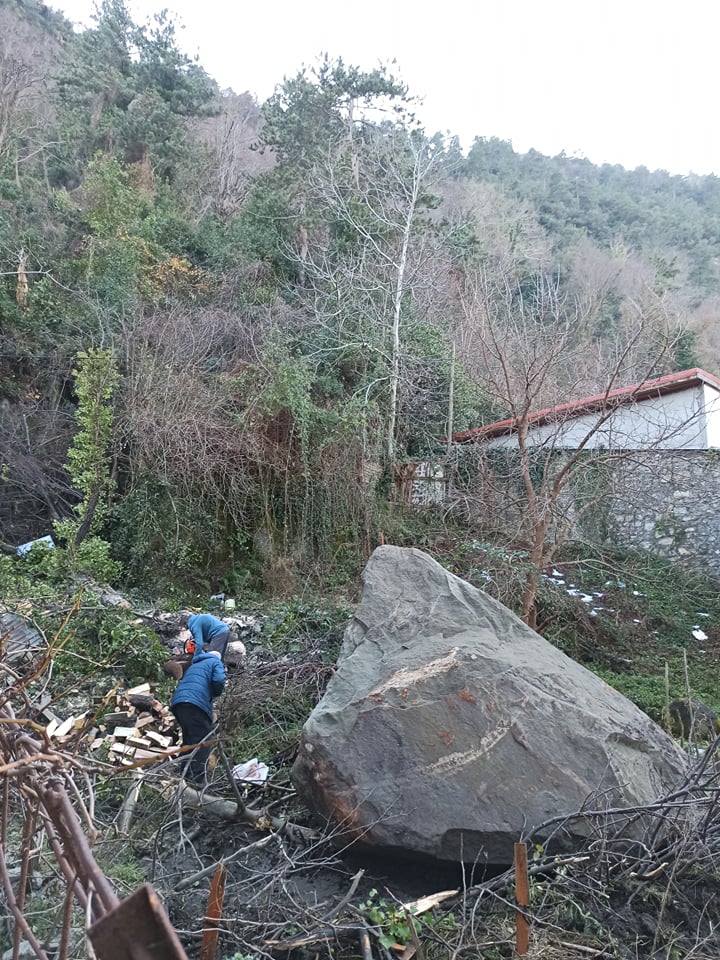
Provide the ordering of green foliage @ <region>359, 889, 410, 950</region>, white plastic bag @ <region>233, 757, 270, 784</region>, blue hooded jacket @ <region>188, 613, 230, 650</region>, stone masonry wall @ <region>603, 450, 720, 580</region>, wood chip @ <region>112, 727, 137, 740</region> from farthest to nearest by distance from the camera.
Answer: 1. stone masonry wall @ <region>603, 450, 720, 580</region>
2. wood chip @ <region>112, 727, 137, 740</region>
3. blue hooded jacket @ <region>188, 613, 230, 650</region>
4. white plastic bag @ <region>233, 757, 270, 784</region>
5. green foliage @ <region>359, 889, 410, 950</region>

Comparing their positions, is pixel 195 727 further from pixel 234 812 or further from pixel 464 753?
pixel 464 753

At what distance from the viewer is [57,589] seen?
8.31 metres

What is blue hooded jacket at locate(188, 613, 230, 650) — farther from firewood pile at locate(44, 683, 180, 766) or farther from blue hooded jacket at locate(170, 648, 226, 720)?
firewood pile at locate(44, 683, 180, 766)

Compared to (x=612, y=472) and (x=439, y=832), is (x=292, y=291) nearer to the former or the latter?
(x=612, y=472)

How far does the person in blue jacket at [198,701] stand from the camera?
4945 mm

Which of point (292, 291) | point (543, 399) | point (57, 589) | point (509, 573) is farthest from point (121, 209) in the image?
point (509, 573)

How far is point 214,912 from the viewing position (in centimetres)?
268

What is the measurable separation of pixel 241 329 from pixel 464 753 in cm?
1037

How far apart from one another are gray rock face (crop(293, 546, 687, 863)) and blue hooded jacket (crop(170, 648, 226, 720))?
1181 millimetres

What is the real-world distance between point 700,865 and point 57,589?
775 cm

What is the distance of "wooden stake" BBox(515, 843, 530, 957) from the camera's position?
2.84 metres

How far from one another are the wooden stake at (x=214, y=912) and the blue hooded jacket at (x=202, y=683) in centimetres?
220

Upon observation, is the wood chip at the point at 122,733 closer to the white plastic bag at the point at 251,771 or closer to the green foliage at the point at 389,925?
the white plastic bag at the point at 251,771

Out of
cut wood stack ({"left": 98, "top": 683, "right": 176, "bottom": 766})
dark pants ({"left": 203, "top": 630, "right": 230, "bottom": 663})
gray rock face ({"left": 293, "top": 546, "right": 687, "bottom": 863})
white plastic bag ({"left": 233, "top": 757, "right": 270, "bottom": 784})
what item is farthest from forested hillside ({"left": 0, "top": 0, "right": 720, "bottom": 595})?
white plastic bag ({"left": 233, "top": 757, "right": 270, "bottom": 784})
